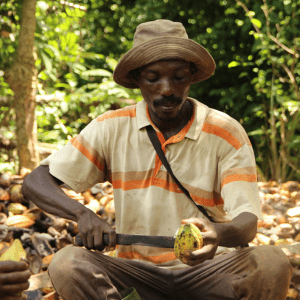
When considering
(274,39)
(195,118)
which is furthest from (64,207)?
(274,39)

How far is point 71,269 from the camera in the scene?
1.63m

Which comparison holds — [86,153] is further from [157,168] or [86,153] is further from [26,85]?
[26,85]

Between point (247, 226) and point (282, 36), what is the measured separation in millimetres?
3465

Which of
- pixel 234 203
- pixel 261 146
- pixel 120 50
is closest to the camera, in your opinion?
pixel 234 203

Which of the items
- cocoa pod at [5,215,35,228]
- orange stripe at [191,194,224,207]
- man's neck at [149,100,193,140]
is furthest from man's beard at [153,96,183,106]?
cocoa pod at [5,215,35,228]

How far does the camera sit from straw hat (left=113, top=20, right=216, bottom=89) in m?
1.88

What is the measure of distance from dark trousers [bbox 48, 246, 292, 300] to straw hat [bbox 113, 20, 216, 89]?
3.06 feet

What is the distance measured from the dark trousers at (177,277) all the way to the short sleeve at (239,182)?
0.61 ft

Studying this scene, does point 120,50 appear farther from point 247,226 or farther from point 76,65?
point 247,226

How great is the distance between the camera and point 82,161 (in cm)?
197

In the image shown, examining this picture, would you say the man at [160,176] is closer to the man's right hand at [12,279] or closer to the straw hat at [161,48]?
the straw hat at [161,48]

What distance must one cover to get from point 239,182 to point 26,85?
252 cm

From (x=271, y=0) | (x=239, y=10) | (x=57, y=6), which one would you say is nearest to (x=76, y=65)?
(x=57, y=6)

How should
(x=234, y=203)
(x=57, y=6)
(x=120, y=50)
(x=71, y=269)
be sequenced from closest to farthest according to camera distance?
(x=71, y=269) → (x=234, y=203) → (x=57, y=6) → (x=120, y=50)
